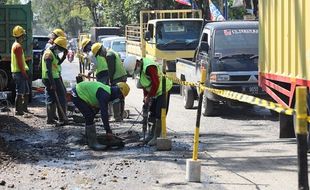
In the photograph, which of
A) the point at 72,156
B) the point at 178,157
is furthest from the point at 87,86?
the point at 178,157

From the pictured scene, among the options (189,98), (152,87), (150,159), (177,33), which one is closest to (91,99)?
(152,87)

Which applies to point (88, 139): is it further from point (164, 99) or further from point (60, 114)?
point (60, 114)

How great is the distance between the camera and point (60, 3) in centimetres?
9662

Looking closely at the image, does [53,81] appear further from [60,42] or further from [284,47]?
[284,47]

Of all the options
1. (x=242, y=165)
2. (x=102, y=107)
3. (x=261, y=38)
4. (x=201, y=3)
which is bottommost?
(x=242, y=165)

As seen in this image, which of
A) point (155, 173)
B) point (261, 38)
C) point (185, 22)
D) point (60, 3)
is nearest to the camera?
point (155, 173)

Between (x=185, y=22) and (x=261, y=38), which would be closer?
(x=261, y=38)

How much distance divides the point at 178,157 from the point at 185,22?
11.1m

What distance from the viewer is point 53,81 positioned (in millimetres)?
12086

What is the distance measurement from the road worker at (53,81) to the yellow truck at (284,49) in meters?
4.01

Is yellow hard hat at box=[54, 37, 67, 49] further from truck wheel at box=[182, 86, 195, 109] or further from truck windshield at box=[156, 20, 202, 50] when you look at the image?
truck windshield at box=[156, 20, 202, 50]

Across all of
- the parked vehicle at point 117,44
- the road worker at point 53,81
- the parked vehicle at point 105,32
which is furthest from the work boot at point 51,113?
the parked vehicle at point 105,32

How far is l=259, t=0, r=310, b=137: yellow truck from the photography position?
327 inches

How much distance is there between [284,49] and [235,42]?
461 centimetres
